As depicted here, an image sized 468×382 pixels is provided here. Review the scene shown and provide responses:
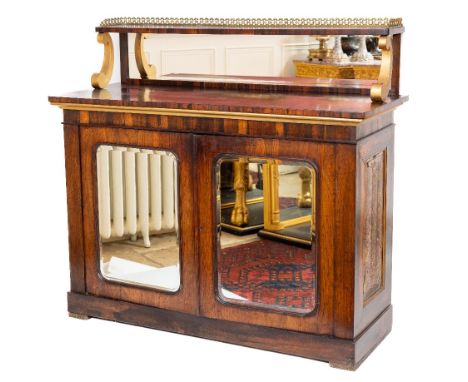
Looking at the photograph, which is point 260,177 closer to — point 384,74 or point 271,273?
point 271,273

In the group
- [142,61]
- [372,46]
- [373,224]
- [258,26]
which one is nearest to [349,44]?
[372,46]

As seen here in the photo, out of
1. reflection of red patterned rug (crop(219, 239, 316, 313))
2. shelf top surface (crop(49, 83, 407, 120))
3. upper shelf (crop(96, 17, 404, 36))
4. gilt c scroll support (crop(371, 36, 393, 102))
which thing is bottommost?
reflection of red patterned rug (crop(219, 239, 316, 313))

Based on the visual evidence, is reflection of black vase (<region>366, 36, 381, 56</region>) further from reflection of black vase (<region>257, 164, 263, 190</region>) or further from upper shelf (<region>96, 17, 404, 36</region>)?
reflection of black vase (<region>257, 164, 263, 190</region>)

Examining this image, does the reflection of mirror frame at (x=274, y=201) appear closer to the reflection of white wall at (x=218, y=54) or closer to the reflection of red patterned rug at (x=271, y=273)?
the reflection of red patterned rug at (x=271, y=273)

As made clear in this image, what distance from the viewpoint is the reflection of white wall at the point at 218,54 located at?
462 cm

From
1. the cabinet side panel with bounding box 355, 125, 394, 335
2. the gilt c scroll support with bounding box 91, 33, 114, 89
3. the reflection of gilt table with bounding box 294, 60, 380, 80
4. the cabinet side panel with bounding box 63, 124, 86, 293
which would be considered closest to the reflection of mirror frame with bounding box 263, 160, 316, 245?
the cabinet side panel with bounding box 355, 125, 394, 335

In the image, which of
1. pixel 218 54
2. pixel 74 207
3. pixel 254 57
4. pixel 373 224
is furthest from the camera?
pixel 254 57

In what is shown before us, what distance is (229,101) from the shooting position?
11.8ft

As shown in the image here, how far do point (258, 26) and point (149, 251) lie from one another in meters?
1.06

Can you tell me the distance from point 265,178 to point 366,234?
462 mm

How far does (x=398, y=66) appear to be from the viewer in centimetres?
359

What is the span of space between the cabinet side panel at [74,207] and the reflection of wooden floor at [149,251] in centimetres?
14

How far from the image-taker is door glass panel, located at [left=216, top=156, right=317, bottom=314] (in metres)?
3.48

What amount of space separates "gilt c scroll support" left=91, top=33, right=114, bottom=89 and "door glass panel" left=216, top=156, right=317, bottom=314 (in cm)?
82
